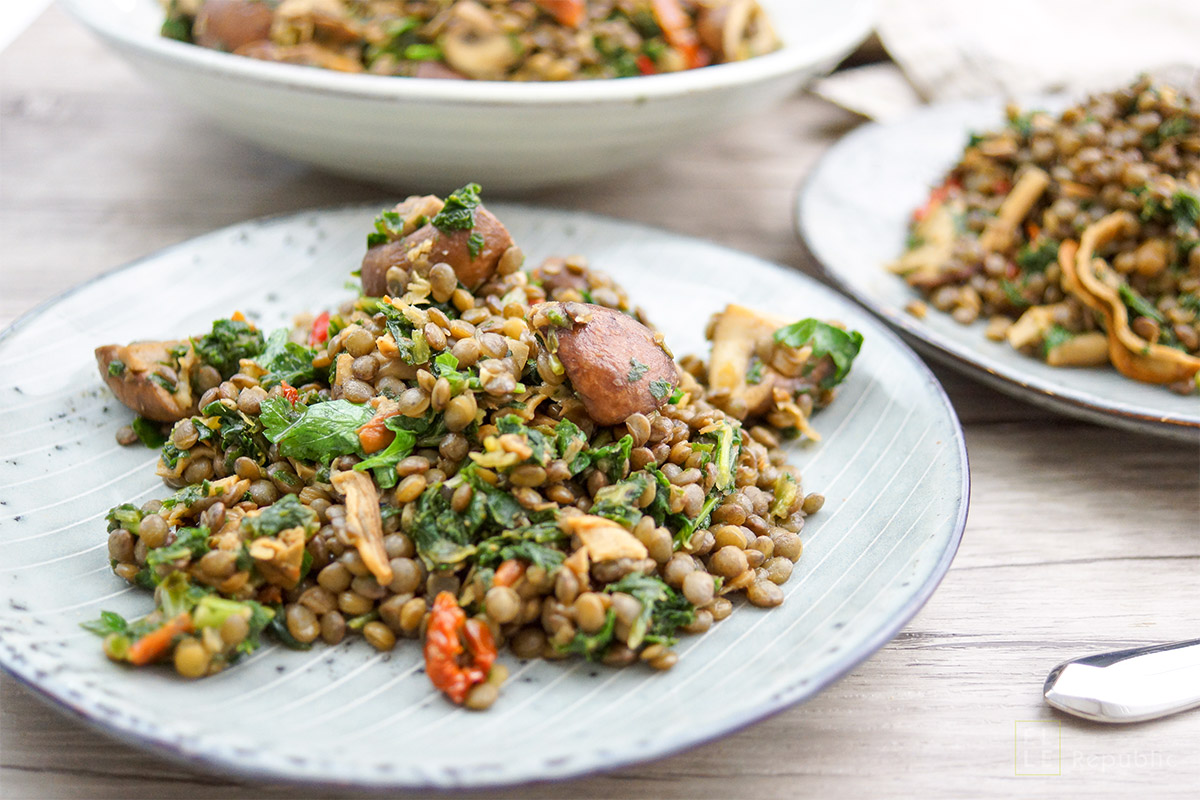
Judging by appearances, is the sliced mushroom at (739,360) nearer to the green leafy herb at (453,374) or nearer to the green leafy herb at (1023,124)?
the green leafy herb at (453,374)

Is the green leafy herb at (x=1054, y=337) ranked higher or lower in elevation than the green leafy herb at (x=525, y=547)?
lower

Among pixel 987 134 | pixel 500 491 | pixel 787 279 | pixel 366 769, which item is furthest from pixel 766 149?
pixel 366 769

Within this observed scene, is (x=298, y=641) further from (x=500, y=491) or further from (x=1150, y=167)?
(x=1150, y=167)

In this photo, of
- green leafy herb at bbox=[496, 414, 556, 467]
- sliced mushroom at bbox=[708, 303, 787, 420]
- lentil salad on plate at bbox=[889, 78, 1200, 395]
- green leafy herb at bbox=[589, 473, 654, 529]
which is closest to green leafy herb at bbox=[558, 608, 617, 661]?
green leafy herb at bbox=[589, 473, 654, 529]

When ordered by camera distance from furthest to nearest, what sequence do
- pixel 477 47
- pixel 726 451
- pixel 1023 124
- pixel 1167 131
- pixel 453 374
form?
pixel 1023 124 → pixel 477 47 → pixel 1167 131 → pixel 726 451 → pixel 453 374

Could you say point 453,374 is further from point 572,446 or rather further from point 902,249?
point 902,249

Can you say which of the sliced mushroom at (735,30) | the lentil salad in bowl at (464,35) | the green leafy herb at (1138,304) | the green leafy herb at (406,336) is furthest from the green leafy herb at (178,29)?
the green leafy herb at (1138,304)

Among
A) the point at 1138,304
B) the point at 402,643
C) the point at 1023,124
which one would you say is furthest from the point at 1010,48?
the point at 402,643
